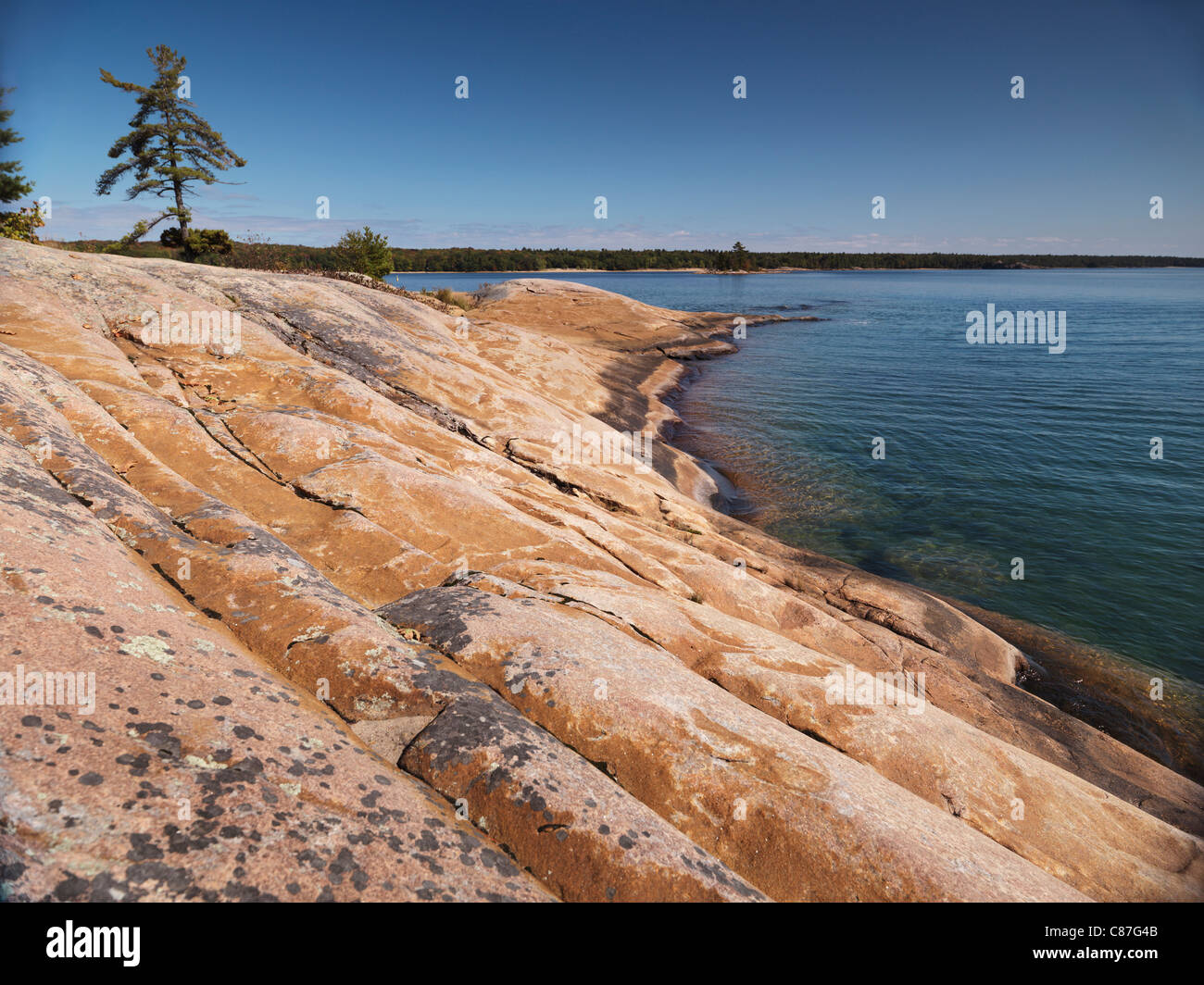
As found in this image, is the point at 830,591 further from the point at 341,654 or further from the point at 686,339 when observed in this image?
the point at 686,339

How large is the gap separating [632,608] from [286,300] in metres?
17.3

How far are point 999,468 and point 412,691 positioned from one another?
108 feet

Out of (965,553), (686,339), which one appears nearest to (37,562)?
(965,553)

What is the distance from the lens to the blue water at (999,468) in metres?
19.2

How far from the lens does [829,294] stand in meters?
150

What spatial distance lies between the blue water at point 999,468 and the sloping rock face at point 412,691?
226 inches

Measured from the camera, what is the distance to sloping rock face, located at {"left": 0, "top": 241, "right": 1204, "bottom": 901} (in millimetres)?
3727

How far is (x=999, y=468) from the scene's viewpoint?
29.5m
